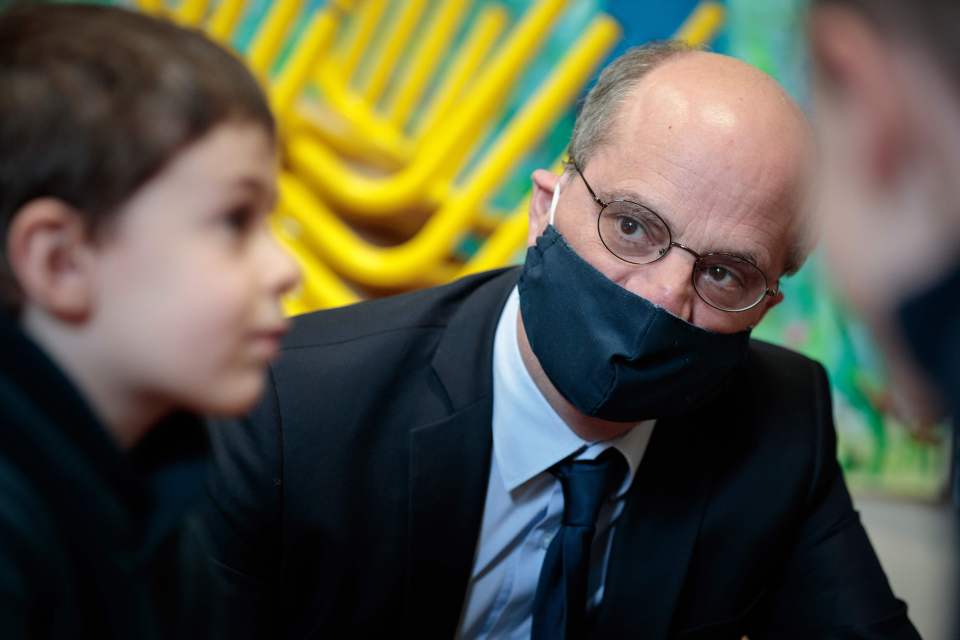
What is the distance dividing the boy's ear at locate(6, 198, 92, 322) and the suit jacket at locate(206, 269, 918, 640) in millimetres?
524

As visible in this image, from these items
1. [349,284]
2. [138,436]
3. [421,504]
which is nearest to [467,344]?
[421,504]

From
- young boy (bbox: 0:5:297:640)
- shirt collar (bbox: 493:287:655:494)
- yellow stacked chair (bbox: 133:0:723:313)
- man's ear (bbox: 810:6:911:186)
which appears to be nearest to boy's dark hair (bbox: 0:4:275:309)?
young boy (bbox: 0:5:297:640)

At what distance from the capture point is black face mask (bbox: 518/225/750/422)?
3.42ft

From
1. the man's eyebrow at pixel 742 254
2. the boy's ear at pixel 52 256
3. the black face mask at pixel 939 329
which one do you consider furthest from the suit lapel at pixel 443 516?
the black face mask at pixel 939 329

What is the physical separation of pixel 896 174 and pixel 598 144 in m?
0.68

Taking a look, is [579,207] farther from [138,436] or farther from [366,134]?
[366,134]

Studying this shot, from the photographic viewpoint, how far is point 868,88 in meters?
0.50

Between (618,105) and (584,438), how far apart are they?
43 centimetres

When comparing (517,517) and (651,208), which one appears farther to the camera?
(517,517)

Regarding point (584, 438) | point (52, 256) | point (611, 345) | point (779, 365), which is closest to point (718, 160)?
point (611, 345)

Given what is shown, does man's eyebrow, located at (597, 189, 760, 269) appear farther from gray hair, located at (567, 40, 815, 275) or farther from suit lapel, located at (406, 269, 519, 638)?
suit lapel, located at (406, 269, 519, 638)

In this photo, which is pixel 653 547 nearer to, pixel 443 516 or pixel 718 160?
pixel 443 516

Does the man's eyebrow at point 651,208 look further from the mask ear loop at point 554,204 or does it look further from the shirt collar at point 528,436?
the shirt collar at point 528,436

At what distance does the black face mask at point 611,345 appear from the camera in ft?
3.42
